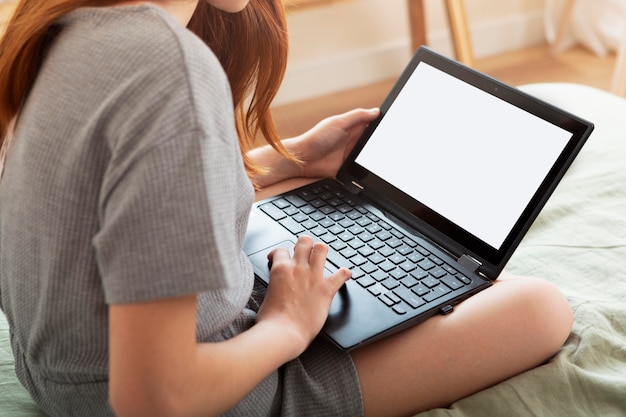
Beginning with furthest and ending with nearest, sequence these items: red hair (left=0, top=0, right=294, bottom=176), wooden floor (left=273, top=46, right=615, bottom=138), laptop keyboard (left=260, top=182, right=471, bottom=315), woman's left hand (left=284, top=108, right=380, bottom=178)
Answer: wooden floor (left=273, top=46, right=615, bottom=138) → woman's left hand (left=284, top=108, right=380, bottom=178) → red hair (left=0, top=0, right=294, bottom=176) → laptop keyboard (left=260, top=182, right=471, bottom=315)

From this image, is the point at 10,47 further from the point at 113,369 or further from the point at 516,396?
the point at 516,396

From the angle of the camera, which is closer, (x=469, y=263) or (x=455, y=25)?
(x=469, y=263)

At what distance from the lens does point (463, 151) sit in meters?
1.06

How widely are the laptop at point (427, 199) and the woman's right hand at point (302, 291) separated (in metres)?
0.03

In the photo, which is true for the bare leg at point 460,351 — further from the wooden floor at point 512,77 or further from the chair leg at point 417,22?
the chair leg at point 417,22

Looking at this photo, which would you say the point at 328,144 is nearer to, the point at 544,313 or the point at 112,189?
the point at 544,313

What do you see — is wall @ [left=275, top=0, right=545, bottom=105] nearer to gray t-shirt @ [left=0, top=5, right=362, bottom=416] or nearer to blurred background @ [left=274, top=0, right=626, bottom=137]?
blurred background @ [left=274, top=0, right=626, bottom=137]

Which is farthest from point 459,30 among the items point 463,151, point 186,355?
point 186,355

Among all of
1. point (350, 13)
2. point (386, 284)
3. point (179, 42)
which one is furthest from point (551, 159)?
point (350, 13)

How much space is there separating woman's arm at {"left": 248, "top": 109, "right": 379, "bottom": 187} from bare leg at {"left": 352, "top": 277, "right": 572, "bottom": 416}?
1.30 ft

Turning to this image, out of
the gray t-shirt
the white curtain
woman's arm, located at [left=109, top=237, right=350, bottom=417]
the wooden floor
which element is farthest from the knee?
the white curtain

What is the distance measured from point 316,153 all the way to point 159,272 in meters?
0.64

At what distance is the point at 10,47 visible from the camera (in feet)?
2.46

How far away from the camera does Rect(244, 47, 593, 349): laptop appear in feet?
3.00
